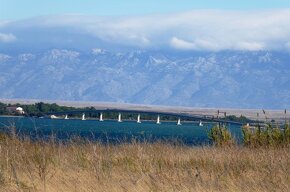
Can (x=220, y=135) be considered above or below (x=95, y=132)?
above

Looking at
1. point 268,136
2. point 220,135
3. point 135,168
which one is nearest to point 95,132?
point 220,135

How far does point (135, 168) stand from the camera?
15.1 metres

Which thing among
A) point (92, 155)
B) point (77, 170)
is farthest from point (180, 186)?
point (92, 155)

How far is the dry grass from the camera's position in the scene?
41.2ft

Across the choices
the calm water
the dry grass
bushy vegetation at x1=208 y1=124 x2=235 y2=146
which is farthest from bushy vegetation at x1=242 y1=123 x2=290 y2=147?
Answer: the dry grass

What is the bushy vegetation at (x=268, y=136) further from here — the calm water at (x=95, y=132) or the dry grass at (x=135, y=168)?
the dry grass at (x=135, y=168)

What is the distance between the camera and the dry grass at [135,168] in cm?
1256

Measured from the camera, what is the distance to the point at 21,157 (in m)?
15.2

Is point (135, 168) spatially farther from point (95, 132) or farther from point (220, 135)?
point (95, 132)

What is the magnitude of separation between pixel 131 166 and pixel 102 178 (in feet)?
6.92

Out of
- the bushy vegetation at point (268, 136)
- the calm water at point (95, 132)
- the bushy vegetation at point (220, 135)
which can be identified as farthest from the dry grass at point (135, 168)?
the bushy vegetation at point (220, 135)

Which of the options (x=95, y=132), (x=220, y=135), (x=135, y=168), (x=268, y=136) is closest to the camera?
(x=135, y=168)

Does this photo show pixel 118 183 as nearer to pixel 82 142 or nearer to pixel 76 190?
pixel 76 190

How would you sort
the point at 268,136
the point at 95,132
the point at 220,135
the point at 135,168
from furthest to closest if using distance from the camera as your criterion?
1. the point at 95,132
2. the point at 220,135
3. the point at 268,136
4. the point at 135,168
